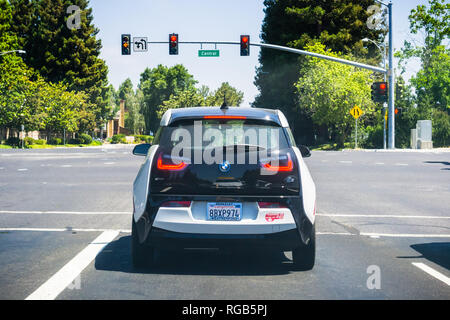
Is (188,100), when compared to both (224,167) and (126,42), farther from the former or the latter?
(224,167)

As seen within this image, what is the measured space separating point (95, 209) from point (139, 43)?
21214mm

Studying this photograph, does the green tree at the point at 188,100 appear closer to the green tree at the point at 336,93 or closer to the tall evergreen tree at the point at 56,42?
the tall evergreen tree at the point at 56,42

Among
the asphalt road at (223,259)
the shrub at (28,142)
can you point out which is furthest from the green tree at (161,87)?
the asphalt road at (223,259)

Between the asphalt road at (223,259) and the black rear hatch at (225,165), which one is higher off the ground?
the black rear hatch at (225,165)

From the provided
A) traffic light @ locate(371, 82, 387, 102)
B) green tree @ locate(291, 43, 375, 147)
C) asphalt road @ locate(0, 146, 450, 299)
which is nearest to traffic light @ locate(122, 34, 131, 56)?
traffic light @ locate(371, 82, 387, 102)

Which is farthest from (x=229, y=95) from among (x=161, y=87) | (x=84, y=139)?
(x=84, y=139)

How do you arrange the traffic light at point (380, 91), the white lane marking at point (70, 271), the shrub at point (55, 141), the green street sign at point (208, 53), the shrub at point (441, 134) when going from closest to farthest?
the white lane marking at point (70, 271) → the green street sign at point (208, 53) → the traffic light at point (380, 91) → the shrub at point (441, 134) → the shrub at point (55, 141)

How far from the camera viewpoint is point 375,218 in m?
10.8

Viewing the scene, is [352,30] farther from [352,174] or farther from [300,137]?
[352,174]

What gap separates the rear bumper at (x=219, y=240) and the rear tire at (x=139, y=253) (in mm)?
264

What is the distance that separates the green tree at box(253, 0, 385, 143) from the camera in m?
65.4

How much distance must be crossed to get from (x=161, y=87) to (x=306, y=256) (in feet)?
397

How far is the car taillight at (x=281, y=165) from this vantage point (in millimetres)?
6012

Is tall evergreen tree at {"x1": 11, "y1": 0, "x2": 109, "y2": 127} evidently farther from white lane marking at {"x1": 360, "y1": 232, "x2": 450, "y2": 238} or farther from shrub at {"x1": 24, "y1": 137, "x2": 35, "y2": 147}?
white lane marking at {"x1": 360, "y1": 232, "x2": 450, "y2": 238}
